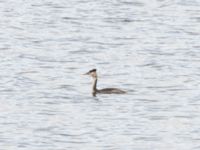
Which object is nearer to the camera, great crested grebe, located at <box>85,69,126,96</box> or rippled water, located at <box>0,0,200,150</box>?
rippled water, located at <box>0,0,200,150</box>

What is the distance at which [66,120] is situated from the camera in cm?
3316

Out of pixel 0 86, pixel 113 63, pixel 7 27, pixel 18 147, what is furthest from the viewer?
pixel 7 27

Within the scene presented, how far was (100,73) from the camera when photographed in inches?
1604

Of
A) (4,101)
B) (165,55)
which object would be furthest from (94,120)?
(165,55)

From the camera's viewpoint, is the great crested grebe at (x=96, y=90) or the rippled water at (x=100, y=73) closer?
the rippled water at (x=100, y=73)

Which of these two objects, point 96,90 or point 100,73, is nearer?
point 96,90

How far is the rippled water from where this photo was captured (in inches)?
1240

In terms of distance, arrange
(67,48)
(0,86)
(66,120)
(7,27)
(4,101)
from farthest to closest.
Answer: (7,27), (67,48), (0,86), (4,101), (66,120)

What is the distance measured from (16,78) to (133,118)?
695cm

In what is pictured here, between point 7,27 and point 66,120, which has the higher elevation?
point 7,27

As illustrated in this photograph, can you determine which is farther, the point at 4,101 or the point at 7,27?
the point at 7,27

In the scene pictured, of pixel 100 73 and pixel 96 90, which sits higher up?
pixel 100 73

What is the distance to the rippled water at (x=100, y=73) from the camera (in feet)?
103

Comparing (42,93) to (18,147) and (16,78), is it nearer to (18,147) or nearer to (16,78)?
(16,78)
